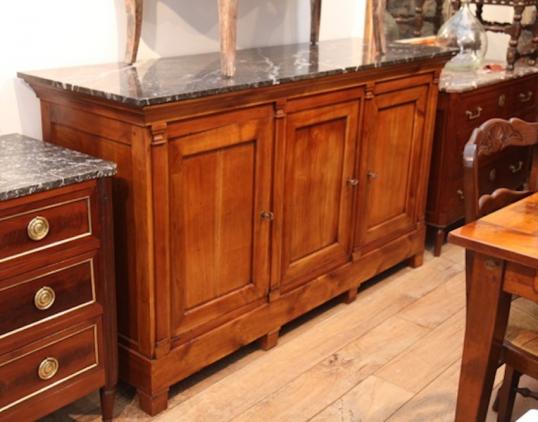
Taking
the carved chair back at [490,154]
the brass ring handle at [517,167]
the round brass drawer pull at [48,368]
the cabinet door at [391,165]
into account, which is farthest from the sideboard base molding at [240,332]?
the brass ring handle at [517,167]

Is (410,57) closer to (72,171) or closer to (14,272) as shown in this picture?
(72,171)

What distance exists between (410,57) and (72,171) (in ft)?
4.84

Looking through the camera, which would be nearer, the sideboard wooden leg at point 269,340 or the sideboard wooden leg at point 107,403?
the sideboard wooden leg at point 107,403

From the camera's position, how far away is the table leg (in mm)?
1582

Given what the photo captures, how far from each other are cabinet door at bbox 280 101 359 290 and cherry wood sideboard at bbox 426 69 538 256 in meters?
0.74

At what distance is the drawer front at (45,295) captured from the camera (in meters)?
1.71

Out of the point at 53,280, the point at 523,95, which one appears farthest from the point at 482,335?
the point at 523,95

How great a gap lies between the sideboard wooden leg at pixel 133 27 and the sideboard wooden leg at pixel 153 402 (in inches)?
41.2

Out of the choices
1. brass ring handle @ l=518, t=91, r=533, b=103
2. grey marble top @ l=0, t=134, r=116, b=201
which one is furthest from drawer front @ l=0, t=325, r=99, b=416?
brass ring handle @ l=518, t=91, r=533, b=103

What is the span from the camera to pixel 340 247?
2721 millimetres

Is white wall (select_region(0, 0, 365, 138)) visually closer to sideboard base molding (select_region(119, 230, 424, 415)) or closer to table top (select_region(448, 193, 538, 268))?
sideboard base molding (select_region(119, 230, 424, 415))

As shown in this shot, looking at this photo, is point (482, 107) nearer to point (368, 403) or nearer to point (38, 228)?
point (368, 403)

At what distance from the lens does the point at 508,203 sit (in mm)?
1952

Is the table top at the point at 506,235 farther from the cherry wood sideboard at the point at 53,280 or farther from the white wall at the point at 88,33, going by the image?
the white wall at the point at 88,33
